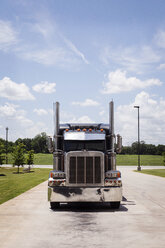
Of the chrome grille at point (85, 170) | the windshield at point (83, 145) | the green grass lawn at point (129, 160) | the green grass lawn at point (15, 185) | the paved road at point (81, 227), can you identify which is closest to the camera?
the paved road at point (81, 227)

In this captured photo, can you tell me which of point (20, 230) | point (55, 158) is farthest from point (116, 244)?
point (55, 158)

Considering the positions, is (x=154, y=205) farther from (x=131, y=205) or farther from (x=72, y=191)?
(x=72, y=191)

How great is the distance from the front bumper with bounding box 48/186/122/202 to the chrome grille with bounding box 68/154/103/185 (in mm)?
267

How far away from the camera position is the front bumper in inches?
469

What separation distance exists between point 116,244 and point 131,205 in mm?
6640

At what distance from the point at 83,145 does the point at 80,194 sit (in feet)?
6.68

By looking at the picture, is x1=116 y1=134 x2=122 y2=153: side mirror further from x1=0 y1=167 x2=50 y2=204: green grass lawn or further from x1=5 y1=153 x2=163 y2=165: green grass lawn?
x1=5 y1=153 x2=163 y2=165: green grass lawn

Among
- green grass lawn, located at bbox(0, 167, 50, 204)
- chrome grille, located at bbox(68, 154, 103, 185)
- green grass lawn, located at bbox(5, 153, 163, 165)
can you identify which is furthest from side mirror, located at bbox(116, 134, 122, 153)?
green grass lawn, located at bbox(5, 153, 163, 165)

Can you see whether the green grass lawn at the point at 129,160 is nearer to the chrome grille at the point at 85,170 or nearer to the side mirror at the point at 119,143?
→ the side mirror at the point at 119,143

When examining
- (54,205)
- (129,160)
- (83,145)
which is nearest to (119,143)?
(83,145)

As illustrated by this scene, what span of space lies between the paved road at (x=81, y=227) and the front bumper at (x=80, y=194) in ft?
1.48

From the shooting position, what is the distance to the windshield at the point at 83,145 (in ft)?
43.1

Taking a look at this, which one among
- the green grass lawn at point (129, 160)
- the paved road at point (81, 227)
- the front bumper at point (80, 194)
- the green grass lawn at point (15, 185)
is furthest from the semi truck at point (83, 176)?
the green grass lawn at point (129, 160)

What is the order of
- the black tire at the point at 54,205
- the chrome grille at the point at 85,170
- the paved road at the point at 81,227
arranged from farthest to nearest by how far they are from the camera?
the black tire at the point at 54,205
the chrome grille at the point at 85,170
the paved road at the point at 81,227
